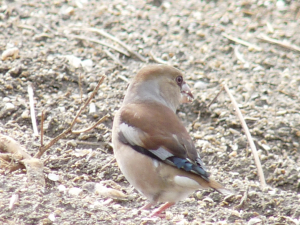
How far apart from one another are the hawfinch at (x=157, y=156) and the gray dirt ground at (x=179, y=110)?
0.27 meters

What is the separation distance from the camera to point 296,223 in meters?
4.62

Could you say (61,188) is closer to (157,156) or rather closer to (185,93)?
(157,156)

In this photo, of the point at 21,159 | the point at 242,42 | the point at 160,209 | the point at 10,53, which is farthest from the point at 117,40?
the point at 160,209

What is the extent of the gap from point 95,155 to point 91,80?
1553 millimetres

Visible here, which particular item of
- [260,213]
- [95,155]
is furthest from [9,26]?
[260,213]

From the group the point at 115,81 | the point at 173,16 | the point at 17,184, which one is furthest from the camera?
the point at 173,16

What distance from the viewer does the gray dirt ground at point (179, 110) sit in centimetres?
465

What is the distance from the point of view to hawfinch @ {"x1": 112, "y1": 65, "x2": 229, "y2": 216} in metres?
4.25

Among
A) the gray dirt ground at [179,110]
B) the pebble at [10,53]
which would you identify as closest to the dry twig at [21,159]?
the gray dirt ground at [179,110]

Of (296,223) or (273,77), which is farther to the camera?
(273,77)

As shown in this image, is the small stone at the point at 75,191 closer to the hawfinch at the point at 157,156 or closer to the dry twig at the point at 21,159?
the dry twig at the point at 21,159

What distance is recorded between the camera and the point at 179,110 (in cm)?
649

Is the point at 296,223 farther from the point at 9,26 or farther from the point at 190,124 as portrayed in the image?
the point at 9,26

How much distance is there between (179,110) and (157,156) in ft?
7.26
